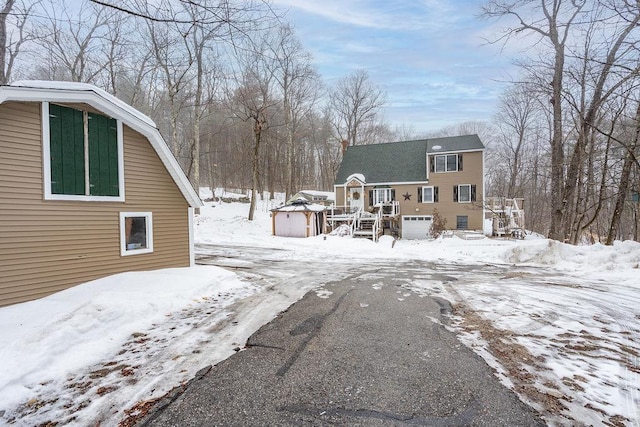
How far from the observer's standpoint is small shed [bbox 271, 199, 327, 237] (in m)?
20.0

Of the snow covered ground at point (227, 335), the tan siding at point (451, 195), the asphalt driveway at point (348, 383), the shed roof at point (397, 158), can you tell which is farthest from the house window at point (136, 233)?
the tan siding at point (451, 195)

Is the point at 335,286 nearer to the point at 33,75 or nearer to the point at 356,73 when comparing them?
the point at 33,75

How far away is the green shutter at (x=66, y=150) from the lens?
20.6 feet

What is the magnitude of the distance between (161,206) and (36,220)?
8.74ft

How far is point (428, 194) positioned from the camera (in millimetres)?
24922

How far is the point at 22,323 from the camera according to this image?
461 centimetres

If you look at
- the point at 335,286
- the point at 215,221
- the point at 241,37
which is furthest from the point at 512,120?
the point at 241,37

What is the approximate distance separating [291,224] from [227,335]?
51.6ft

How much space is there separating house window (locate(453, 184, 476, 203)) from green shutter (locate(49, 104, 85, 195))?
23.3 m

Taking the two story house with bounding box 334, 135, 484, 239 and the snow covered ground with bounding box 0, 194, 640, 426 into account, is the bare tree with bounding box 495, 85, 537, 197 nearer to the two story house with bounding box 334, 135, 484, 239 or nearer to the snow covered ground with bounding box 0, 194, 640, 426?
the two story house with bounding box 334, 135, 484, 239

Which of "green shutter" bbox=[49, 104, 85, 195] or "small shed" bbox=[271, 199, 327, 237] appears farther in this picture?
"small shed" bbox=[271, 199, 327, 237]

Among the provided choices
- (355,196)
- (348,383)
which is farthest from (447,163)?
(348,383)

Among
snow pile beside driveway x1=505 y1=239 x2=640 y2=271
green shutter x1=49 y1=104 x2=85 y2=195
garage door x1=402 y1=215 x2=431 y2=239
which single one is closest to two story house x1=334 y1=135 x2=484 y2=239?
garage door x1=402 y1=215 x2=431 y2=239

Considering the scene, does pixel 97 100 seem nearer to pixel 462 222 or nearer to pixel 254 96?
pixel 254 96
